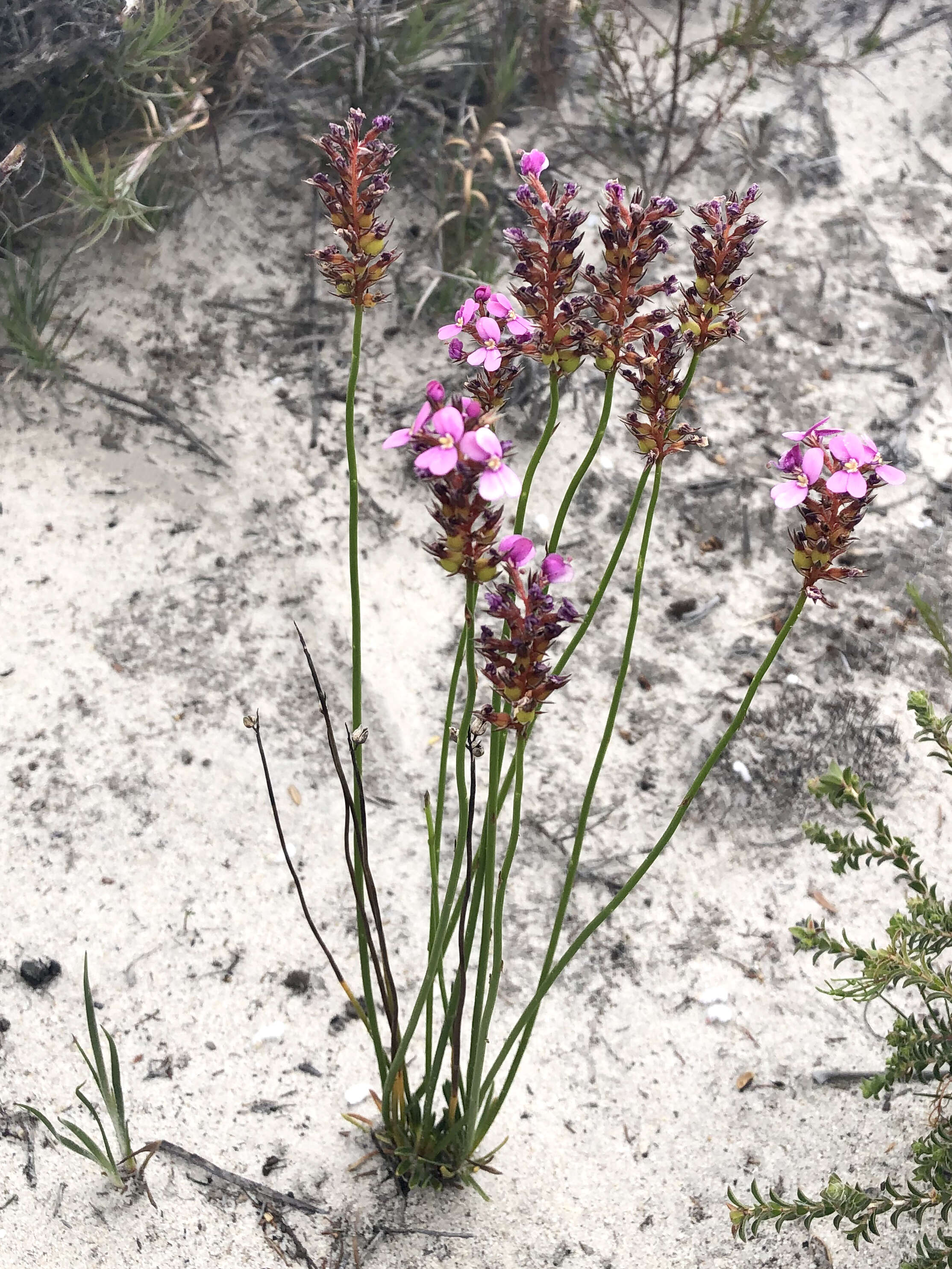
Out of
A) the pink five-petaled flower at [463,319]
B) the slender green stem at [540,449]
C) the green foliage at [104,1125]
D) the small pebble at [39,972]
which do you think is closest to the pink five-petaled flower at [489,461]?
the slender green stem at [540,449]

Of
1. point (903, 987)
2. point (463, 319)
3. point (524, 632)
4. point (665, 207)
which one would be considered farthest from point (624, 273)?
point (903, 987)

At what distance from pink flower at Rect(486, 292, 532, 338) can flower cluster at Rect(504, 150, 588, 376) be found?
0.01 metres

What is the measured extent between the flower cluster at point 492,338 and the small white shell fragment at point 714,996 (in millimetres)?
1501

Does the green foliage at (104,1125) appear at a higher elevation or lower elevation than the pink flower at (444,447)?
lower

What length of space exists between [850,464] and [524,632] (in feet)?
1.33

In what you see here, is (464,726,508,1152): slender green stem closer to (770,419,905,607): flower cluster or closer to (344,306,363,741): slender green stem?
(344,306,363,741): slender green stem

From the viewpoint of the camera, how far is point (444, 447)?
108 cm

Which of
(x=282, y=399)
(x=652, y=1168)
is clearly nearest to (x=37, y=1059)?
(x=652, y=1168)

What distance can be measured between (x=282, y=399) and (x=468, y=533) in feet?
7.38

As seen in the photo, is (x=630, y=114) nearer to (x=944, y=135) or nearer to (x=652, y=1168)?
(x=944, y=135)

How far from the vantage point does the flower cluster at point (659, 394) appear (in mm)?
1256

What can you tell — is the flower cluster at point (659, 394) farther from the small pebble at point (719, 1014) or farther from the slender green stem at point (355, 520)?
the small pebble at point (719, 1014)

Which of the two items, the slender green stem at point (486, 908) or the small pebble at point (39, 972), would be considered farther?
the small pebble at point (39, 972)

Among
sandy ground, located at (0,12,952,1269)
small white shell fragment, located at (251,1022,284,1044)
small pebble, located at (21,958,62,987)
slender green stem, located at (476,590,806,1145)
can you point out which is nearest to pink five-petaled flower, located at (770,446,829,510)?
slender green stem, located at (476,590,806,1145)
